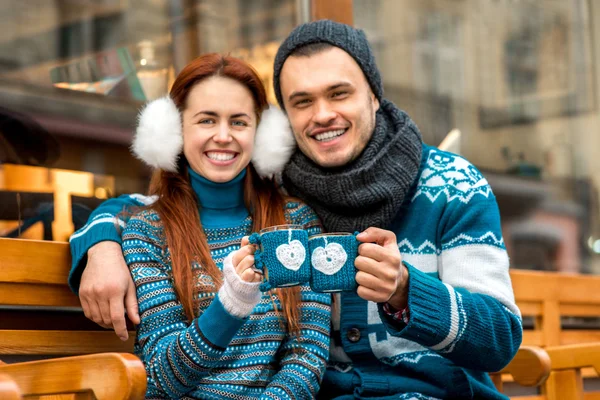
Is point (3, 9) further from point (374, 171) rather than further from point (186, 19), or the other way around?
point (374, 171)

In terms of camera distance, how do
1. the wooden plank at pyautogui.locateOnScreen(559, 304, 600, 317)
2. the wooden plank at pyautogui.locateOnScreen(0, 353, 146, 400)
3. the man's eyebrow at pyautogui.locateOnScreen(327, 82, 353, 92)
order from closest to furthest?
the wooden plank at pyautogui.locateOnScreen(0, 353, 146, 400)
the man's eyebrow at pyautogui.locateOnScreen(327, 82, 353, 92)
the wooden plank at pyautogui.locateOnScreen(559, 304, 600, 317)

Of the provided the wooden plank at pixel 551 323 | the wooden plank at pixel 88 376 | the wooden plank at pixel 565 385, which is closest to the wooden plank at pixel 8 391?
the wooden plank at pixel 88 376

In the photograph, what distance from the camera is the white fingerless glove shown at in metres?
1.98

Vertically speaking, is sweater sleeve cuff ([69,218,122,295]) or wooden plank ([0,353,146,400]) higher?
sweater sleeve cuff ([69,218,122,295])

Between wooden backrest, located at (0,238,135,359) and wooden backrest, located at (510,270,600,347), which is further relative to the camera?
wooden backrest, located at (510,270,600,347)

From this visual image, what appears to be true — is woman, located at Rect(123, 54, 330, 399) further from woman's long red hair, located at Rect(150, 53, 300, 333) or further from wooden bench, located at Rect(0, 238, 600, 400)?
wooden bench, located at Rect(0, 238, 600, 400)

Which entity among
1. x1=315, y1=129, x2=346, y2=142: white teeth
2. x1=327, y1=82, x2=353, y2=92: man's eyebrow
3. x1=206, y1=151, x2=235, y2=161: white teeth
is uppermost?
x1=327, y1=82, x2=353, y2=92: man's eyebrow

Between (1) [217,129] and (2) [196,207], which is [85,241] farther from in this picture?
(1) [217,129]

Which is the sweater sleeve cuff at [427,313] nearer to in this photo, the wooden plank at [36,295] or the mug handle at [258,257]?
the mug handle at [258,257]

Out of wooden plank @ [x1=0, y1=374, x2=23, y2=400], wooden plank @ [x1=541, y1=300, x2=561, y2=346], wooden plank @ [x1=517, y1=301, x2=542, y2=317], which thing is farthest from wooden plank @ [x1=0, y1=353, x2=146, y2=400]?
wooden plank @ [x1=541, y1=300, x2=561, y2=346]

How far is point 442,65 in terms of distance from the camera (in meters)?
5.27

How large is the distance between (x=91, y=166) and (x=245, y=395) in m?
1.62

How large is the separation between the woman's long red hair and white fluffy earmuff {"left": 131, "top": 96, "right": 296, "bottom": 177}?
35 mm

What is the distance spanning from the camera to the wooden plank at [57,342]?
2305 millimetres
